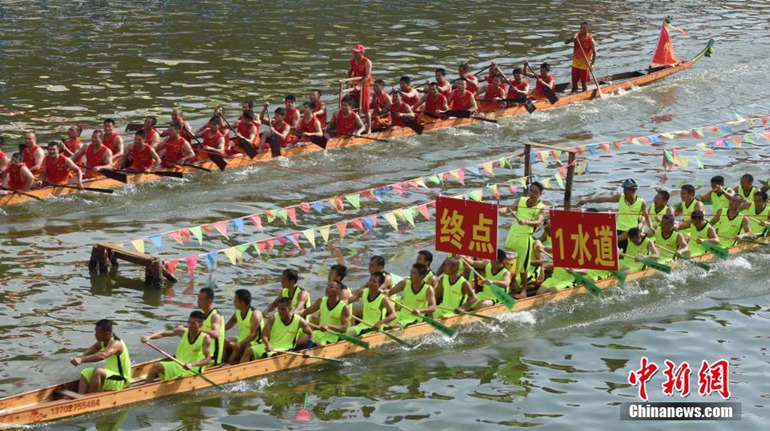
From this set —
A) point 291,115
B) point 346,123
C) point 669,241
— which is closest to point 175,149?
point 291,115

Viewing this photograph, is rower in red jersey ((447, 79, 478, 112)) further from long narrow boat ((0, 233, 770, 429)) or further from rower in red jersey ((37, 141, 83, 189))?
long narrow boat ((0, 233, 770, 429))

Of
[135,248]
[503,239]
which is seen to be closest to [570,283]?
[503,239]

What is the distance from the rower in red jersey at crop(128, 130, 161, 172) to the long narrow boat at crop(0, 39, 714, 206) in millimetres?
292

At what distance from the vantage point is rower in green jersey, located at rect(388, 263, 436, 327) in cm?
1836

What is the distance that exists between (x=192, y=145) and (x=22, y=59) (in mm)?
11372

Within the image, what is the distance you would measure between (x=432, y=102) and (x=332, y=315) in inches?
511

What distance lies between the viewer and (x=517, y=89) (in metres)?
31.0

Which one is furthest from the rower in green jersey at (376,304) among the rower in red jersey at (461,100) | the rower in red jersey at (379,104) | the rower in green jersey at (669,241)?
the rower in red jersey at (461,100)

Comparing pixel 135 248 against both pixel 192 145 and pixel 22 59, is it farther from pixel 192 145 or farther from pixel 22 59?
pixel 22 59

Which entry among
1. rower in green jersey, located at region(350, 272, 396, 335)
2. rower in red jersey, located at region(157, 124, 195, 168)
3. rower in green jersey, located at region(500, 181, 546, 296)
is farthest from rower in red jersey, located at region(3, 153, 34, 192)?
rower in green jersey, located at region(500, 181, 546, 296)

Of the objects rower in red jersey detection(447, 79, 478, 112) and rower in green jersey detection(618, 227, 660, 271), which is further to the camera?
rower in red jersey detection(447, 79, 478, 112)

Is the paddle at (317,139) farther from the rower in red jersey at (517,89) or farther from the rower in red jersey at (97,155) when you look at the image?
the rower in red jersey at (517,89)

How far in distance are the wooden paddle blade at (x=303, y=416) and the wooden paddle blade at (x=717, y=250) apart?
8.70 metres

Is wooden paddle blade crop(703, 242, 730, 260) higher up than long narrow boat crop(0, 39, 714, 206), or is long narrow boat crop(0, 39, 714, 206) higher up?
→ long narrow boat crop(0, 39, 714, 206)
